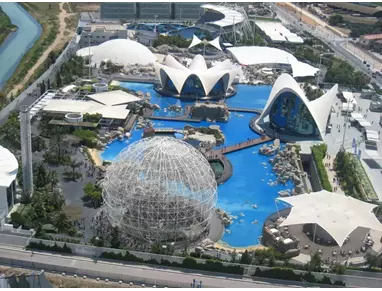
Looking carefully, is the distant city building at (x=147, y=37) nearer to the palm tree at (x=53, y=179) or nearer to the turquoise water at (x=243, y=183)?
the turquoise water at (x=243, y=183)

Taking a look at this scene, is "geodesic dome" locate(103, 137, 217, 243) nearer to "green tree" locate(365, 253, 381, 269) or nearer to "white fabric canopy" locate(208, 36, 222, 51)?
"green tree" locate(365, 253, 381, 269)

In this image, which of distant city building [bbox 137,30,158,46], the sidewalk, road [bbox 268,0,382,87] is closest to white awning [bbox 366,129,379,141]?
the sidewalk

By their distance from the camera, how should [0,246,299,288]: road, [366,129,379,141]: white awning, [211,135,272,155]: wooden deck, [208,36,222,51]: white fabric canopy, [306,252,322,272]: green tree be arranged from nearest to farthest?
[0,246,299,288]: road
[306,252,322,272]: green tree
[211,135,272,155]: wooden deck
[366,129,379,141]: white awning
[208,36,222,51]: white fabric canopy

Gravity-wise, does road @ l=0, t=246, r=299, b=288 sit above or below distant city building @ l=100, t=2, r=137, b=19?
below

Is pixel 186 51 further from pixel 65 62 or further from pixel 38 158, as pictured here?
pixel 38 158

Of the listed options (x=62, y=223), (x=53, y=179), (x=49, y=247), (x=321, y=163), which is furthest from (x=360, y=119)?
(x=49, y=247)

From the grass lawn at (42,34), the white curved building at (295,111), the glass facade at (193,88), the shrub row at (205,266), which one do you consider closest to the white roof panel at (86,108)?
the glass facade at (193,88)

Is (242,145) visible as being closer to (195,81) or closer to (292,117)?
(292,117)

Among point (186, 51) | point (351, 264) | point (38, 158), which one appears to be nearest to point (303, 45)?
point (186, 51)
